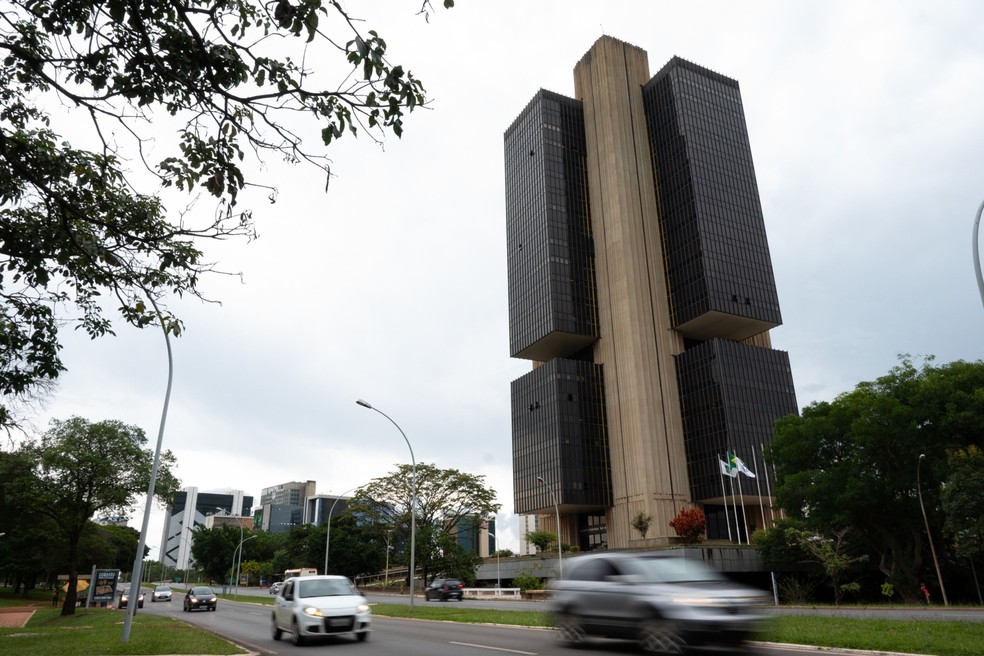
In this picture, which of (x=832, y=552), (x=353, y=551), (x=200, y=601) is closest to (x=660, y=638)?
(x=200, y=601)

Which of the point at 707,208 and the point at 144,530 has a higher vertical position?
the point at 707,208

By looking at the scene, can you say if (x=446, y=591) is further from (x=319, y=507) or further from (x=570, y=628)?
(x=319, y=507)

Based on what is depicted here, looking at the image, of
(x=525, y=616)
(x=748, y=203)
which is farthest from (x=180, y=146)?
(x=748, y=203)

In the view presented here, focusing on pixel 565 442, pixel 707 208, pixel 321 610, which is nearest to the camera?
pixel 321 610

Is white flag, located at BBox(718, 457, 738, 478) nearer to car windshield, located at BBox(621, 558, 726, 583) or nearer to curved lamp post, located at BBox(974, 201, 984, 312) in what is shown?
curved lamp post, located at BBox(974, 201, 984, 312)

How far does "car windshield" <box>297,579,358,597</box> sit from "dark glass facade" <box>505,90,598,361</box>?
237 ft

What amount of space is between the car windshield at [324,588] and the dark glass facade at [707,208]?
7187cm

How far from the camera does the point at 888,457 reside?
142ft

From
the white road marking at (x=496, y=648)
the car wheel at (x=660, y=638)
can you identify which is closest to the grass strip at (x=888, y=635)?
the car wheel at (x=660, y=638)

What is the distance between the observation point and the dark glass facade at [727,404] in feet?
253

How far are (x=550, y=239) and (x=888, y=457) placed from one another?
184ft

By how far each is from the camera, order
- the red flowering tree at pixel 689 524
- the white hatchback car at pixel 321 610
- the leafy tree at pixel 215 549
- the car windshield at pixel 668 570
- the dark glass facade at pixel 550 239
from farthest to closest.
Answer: the leafy tree at pixel 215 549 < the dark glass facade at pixel 550 239 < the red flowering tree at pixel 689 524 < the white hatchback car at pixel 321 610 < the car windshield at pixel 668 570

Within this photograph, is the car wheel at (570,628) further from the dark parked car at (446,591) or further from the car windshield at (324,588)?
the dark parked car at (446,591)

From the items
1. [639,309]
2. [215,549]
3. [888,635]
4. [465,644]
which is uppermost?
[639,309]
